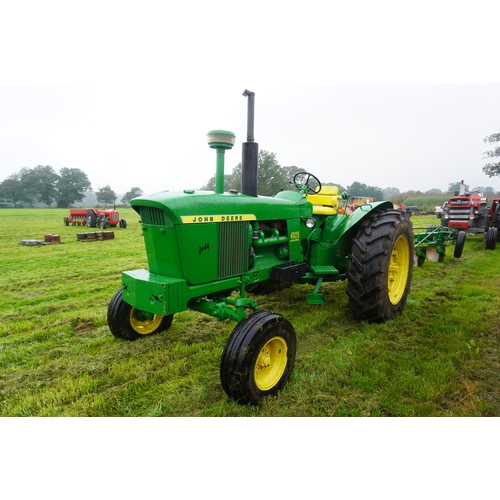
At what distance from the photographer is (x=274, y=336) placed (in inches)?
105

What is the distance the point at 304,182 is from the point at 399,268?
170 cm

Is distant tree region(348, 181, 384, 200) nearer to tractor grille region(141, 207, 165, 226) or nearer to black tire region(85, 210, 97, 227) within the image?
black tire region(85, 210, 97, 227)

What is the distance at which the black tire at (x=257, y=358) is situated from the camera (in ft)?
7.98

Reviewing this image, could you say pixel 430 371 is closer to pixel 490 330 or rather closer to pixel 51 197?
pixel 490 330

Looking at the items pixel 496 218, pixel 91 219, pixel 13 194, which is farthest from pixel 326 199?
pixel 13 194

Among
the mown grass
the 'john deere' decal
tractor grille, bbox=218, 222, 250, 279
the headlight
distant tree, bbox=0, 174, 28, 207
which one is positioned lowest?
the mown grass

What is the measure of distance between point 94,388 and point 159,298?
35.8 inches

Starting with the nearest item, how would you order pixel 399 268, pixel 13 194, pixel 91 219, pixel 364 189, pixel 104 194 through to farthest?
pixel 399 268
pixel 91 219
pixel 364 189
pixel 13 194
pixel 104 194

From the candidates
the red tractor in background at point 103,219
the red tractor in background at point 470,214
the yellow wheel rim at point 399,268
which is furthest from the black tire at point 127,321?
the red tractor in background at point 103,219

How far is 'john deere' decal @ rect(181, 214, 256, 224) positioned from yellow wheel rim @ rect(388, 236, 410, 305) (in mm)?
2273

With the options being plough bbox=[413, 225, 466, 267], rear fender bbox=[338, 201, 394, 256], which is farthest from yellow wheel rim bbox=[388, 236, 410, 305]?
plough bbox=[413, 225, 466, 267]

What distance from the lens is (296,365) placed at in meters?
3.12

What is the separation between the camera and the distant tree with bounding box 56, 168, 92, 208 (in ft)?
184

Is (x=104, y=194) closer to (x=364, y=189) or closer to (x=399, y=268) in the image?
Answer: (x=364, y=189)
